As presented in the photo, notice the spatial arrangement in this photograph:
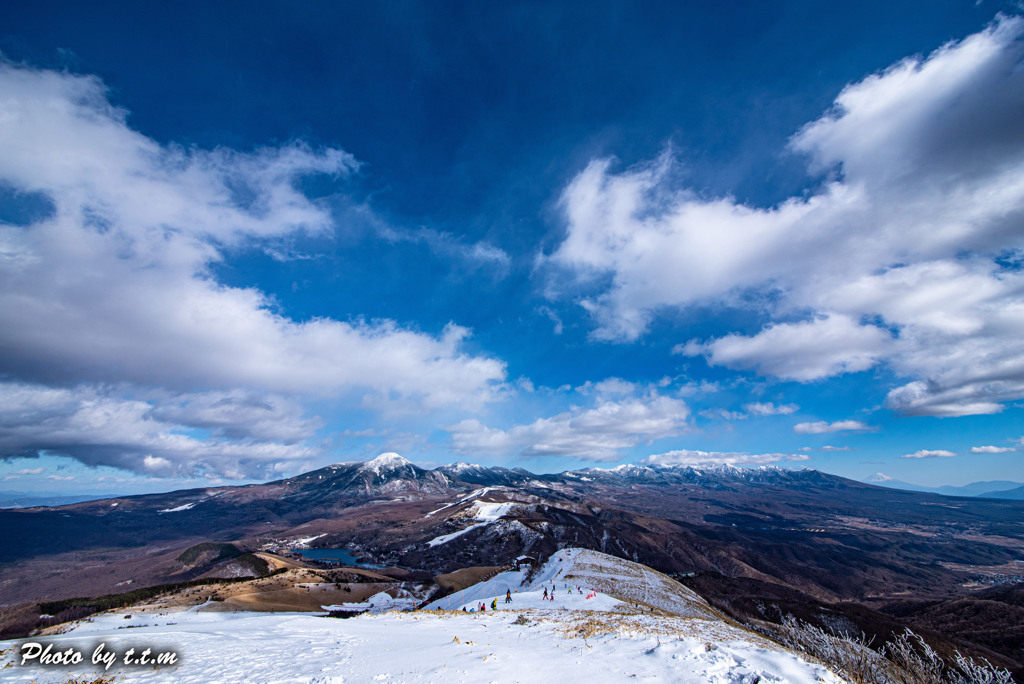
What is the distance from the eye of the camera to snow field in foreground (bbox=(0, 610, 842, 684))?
15219 millimetres

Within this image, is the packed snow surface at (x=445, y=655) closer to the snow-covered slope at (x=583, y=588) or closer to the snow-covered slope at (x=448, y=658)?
the snow-covered slope at (x=448, y=658)

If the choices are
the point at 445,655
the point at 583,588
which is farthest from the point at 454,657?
the point at 583,588

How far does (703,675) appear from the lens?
14703 mm

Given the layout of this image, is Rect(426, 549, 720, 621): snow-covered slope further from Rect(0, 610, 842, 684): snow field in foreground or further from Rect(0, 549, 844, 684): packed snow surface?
Rect(0, 610, 842, 684): snow field in foreground

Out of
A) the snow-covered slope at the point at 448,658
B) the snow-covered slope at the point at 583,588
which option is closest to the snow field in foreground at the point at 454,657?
the snow-covered slope at the point at 448,658

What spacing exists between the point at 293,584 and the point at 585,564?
227 feet

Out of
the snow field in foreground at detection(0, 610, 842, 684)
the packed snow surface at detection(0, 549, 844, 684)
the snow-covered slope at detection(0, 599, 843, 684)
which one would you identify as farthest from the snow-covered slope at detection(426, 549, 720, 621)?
the snow-covered slope at detection(0, 599, 843, 684)

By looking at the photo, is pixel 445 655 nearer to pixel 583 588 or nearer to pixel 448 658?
pixel 448 658

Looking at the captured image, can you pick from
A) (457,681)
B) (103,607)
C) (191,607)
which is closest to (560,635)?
(457,681)

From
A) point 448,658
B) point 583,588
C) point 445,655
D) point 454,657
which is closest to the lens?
point 448,658

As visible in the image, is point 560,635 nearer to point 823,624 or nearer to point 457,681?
point 457,681

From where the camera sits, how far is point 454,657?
18844 millimetres

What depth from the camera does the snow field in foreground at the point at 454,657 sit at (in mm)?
15219

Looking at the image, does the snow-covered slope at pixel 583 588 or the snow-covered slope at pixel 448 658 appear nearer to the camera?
the snow-covered slope at pixel 448 658
